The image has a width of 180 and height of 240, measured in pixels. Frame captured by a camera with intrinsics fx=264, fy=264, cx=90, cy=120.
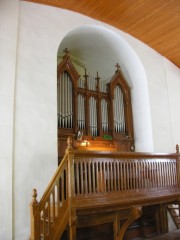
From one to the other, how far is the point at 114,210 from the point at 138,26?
5074 mm

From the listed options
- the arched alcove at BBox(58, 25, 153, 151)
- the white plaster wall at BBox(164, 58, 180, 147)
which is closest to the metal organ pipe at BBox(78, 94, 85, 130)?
the arched alcove at BBox(58, 25, 153, 151)

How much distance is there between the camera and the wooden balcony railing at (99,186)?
165 inches

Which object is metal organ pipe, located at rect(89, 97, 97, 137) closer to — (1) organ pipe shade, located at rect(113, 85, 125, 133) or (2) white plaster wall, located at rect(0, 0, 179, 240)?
(1) organ pipe shade, located at rect(113, 85, 125, 133)

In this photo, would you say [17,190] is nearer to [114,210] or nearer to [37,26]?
[114,210]

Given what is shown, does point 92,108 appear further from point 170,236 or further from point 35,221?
point 170,236

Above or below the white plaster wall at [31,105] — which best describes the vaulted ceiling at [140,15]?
above

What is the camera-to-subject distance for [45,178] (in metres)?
5.31

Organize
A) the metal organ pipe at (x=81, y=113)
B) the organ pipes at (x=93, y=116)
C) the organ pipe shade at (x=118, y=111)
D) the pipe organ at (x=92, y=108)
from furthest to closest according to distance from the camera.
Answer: the organ pipe shade at (x=118, y=111), the organ pipes at (x=93, y=116), the metal organ pipe at (x=81, y=113), the pipe organ at (x=92, y=108)

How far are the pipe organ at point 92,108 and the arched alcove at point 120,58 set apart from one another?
27 cm

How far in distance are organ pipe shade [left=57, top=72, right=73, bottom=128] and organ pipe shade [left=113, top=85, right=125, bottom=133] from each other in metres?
1.55

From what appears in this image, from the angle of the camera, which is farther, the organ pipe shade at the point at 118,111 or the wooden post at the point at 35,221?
the organ pipe shade at the point at 118,111

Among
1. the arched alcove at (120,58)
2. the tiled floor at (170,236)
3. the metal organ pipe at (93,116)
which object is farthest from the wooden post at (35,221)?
the arched alcove at (120,58)

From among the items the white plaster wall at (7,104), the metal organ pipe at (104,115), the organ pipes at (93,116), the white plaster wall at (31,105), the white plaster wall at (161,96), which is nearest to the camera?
the white plaster wall at (7,104)

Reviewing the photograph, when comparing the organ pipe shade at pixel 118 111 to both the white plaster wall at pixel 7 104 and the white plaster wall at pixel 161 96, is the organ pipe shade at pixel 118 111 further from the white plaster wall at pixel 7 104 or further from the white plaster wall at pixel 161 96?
the white plaster wall at pixel 7 104
